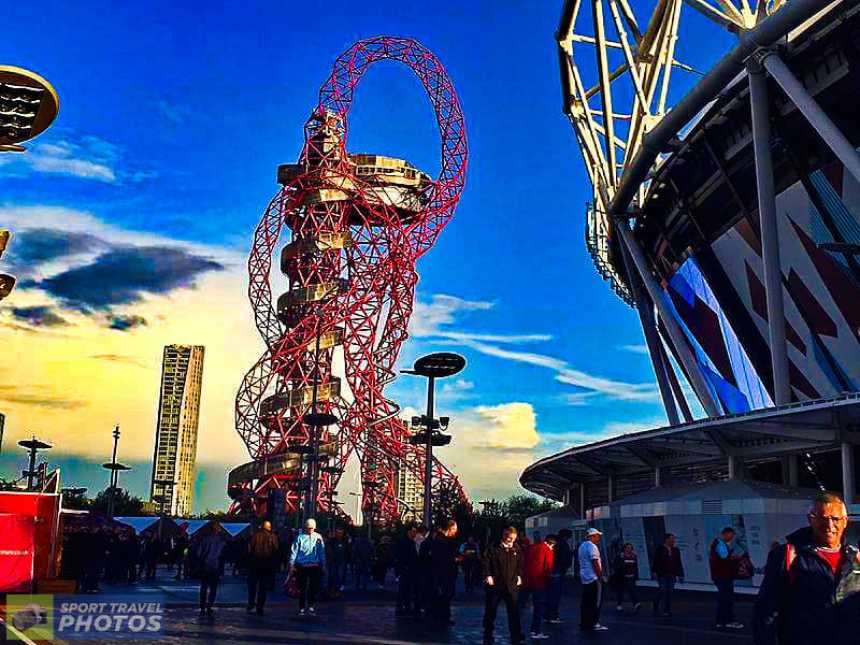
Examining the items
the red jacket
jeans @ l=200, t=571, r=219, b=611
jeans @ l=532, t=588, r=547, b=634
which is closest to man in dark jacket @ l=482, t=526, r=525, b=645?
jeans @ l=532, t=588, r=547, b=634

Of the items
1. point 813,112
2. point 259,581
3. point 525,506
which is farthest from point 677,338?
point 525,506

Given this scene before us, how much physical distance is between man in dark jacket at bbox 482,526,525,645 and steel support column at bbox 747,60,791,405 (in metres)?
11.4

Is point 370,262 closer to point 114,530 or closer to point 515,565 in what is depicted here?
point 114,530

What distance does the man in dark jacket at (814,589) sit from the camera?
15.8 feet

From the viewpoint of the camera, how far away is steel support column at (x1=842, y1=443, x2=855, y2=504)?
873 inches

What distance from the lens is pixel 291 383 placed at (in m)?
63.2

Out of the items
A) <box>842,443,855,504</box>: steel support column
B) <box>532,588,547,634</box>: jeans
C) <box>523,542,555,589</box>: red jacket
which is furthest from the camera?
<box>842,443,855,504</box>: steel support column

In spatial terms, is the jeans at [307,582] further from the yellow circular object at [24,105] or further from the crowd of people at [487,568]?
the yellow circular object at [24,105]

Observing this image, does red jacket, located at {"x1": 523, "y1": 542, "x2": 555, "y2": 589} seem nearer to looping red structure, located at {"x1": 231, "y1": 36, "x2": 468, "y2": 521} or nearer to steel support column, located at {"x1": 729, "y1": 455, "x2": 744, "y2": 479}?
steel support column, located at {"x1": 729, "y1": 455, "x2": 744, "y2": 479}

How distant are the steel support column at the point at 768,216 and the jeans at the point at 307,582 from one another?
1135 centimetres

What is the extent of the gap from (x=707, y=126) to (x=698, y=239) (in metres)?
5.86

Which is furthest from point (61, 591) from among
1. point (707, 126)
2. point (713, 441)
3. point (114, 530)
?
point (707, 126)

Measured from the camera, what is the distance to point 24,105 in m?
13.4

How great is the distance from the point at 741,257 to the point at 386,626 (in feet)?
56.9
